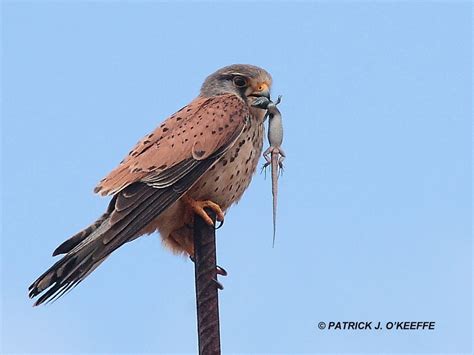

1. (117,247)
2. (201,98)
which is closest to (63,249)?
(117,247)

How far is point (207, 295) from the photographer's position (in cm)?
429

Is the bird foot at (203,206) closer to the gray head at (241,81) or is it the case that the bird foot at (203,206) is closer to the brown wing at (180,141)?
the brown wing at (180,141)

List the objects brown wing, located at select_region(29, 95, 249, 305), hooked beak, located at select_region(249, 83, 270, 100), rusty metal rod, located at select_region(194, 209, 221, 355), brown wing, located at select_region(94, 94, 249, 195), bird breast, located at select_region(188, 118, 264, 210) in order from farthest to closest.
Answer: hooked beak, located at select_region(249, 83, 270, 100) < bird breast, located at select_region(188, 118, 264, 210) < brown wing, located at select_region(94, 94, 249, 195) < brown wing, located at select_region(29, 95, 249, 305) < rusty metal rod, located at select_region(194, 209, 221, 355)

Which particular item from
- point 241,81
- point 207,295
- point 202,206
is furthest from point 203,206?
point 241,81

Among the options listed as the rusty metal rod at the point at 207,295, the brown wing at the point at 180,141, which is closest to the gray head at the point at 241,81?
the brown wing at the point at 180,141

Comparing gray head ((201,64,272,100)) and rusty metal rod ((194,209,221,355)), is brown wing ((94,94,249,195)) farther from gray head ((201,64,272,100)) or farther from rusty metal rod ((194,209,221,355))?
rusty metal rod ((194,209,221,355))

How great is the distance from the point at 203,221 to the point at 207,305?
0.70m

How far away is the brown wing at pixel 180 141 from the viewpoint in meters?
4.99

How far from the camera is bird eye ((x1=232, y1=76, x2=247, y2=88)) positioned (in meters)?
5.73

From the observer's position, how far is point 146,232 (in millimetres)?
5207

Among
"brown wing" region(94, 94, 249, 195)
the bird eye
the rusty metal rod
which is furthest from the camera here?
the bird eye

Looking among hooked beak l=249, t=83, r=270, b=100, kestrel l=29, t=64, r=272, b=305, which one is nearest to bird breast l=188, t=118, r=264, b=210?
kestrel l=29, t=64, r=272, b=305

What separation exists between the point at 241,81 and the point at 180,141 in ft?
2.36

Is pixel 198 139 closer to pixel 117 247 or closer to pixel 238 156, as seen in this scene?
pixel 238 156
